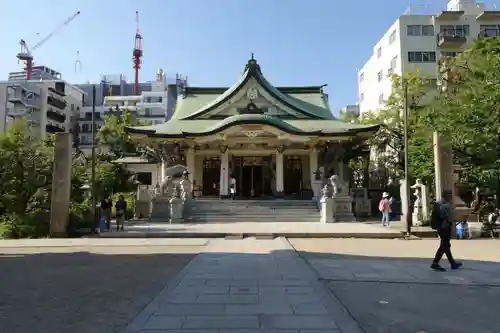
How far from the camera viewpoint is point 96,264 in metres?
9.87

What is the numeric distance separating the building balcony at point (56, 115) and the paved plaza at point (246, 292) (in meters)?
58.6

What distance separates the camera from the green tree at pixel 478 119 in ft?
52.3

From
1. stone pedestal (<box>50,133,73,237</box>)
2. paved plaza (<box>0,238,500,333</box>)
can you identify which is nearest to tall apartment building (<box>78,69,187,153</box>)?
stone pedestal (<box>50,133,73,237</box>)

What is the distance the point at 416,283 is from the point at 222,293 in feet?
11.5

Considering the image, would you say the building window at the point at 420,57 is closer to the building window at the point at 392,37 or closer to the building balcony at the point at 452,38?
the building balcony at the point at 452,38

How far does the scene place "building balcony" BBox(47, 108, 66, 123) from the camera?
64238mm

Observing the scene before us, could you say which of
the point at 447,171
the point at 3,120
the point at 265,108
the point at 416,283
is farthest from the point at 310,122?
the point at 3,120

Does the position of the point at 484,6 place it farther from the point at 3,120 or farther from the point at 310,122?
the point at 3,120

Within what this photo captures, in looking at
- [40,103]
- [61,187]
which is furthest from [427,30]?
[40,103]

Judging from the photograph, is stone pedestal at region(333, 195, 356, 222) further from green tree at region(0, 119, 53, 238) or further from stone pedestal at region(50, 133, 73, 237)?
green tree at region(0, 119, 53, 238)

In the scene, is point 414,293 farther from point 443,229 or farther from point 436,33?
point 436,33

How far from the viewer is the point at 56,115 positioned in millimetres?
65750

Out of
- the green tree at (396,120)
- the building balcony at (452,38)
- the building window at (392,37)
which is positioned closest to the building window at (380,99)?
the building window at (392,37)

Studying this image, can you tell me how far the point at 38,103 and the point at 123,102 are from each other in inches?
785
